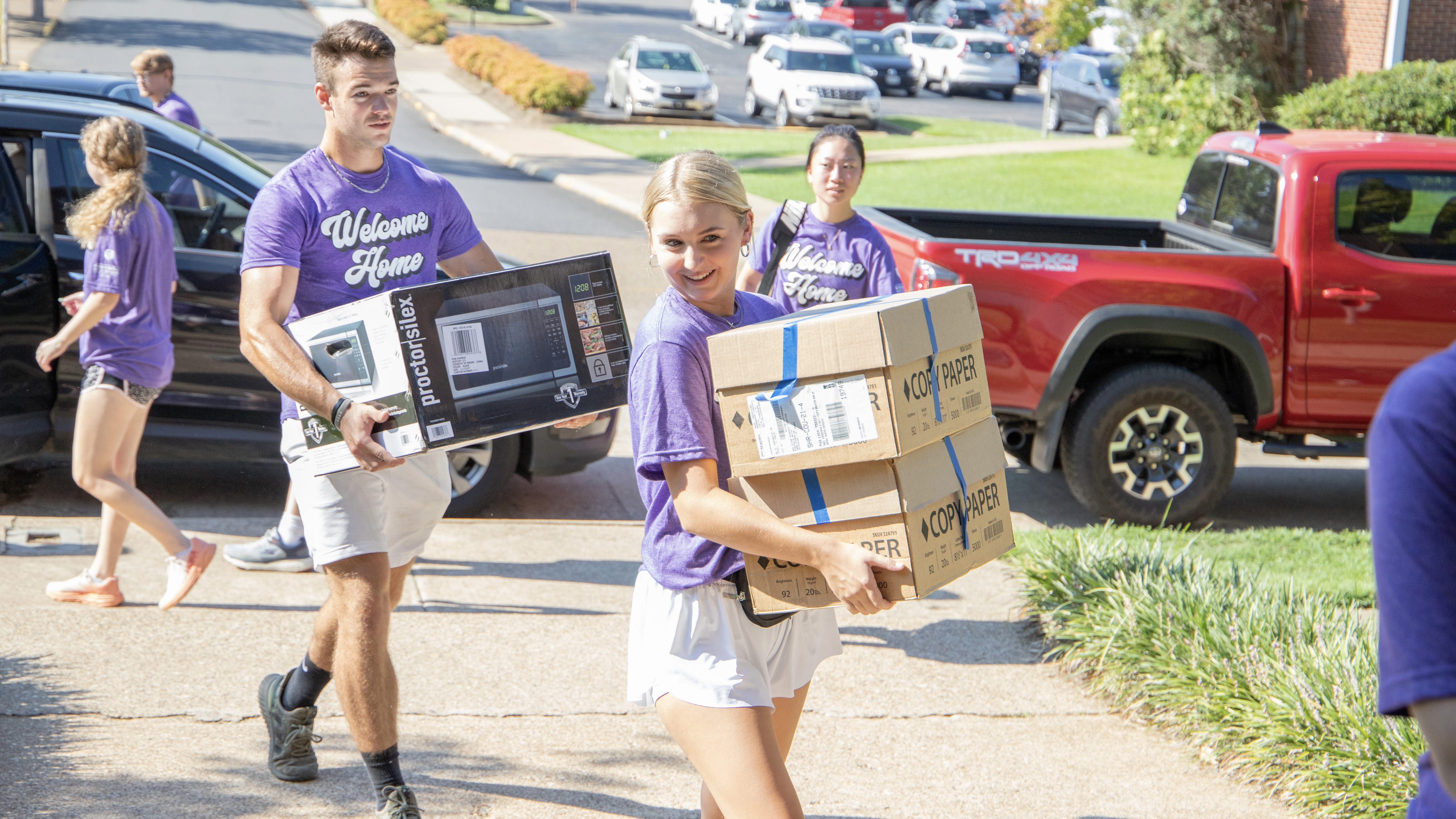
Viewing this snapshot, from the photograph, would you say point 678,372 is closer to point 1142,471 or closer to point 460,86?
point 1142,471

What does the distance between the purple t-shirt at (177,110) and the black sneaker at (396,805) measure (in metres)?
6.90

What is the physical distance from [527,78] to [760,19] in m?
18.3

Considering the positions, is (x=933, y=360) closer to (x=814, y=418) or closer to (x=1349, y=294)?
(x=814, y=418)

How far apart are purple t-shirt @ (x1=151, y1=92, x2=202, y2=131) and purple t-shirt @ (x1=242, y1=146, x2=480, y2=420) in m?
6.27

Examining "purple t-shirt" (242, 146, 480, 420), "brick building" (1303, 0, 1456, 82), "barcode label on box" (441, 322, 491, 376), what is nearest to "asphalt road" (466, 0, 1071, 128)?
"brick building" (1303, 0, 1456, 82)

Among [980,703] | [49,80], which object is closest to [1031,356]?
[980,703]

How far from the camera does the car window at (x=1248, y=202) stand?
6961mm

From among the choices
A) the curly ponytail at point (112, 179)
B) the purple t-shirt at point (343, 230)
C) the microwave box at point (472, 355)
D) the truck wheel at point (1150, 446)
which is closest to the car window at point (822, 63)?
the truck wheel at point (1150, 446)

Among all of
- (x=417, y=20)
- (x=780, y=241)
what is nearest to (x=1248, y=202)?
(x=780, y=241)

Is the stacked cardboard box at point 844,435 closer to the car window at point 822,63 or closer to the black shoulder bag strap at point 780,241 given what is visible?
the black shoulder bag strap at point 780,241

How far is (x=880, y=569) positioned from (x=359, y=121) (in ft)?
6.02

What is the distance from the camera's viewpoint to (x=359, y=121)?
3387mm

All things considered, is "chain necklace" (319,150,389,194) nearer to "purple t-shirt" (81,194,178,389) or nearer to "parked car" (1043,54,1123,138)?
"purple t-shirt" (81,194,178,389)

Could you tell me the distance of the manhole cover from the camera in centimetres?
568
